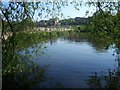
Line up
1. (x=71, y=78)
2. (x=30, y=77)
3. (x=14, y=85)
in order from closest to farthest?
(x=14, y=85) → (x=30, y=77) → (x=71, y=78)

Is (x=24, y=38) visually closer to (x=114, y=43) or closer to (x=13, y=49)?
(x=13, y=49)

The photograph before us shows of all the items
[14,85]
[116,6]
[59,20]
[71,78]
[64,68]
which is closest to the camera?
[116,6]

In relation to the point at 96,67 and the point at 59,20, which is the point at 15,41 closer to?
the point at 59,20

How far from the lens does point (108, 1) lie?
11.1 m

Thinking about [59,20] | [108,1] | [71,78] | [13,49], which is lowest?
[71,78]

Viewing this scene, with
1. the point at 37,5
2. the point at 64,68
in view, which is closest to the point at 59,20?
the point at 37,5

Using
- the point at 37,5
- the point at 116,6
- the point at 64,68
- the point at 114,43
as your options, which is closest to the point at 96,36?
the point at 114,43

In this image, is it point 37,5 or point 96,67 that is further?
point 96,67

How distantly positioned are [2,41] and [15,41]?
615mm

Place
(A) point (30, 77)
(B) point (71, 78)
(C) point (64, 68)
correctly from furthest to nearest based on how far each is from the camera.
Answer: (C) point (64, 68), (B) point (71, 78), (A) point (30, 77)

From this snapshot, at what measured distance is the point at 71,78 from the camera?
1808 cm

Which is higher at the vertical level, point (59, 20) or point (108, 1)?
point (108, 1)

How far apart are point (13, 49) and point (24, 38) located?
676 millimetres

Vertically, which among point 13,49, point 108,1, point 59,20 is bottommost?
point 13,49
